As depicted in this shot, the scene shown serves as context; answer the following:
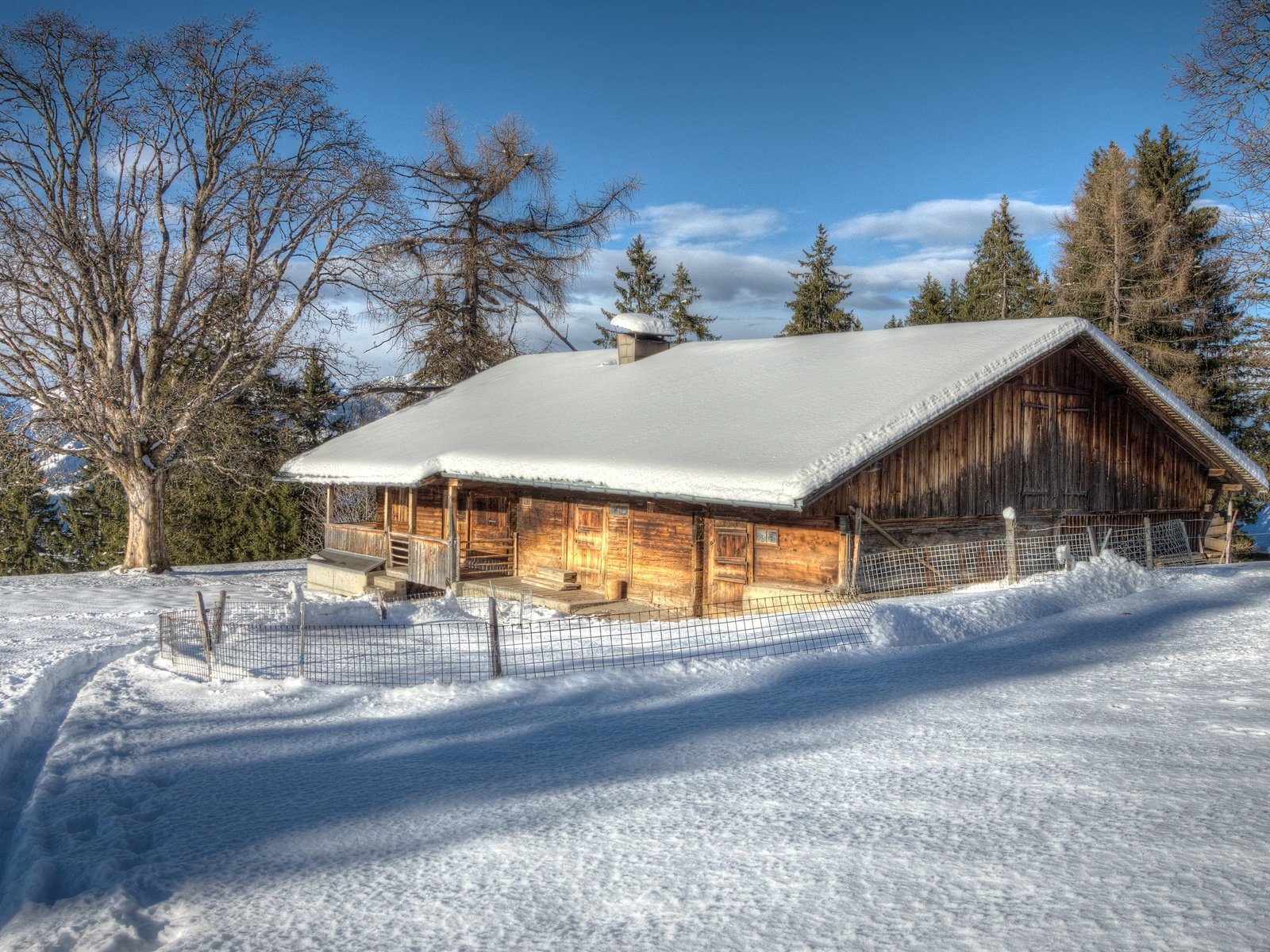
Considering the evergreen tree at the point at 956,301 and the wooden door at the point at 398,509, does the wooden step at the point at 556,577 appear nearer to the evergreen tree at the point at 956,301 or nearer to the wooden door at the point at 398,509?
the wooden door at the point at 398,509

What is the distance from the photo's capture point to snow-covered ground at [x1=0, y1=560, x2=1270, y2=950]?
422cm

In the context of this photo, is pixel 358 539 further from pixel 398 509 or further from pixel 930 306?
pixel 930 306

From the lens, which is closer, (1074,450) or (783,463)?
(783,463)

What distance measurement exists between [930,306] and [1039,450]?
35.6 meters

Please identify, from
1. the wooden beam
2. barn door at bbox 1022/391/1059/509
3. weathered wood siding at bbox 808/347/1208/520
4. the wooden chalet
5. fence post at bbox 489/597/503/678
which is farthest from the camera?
barn door at bbox 1022/391/1059/509

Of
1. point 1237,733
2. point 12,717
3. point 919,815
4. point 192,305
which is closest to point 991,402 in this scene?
point 1237,733

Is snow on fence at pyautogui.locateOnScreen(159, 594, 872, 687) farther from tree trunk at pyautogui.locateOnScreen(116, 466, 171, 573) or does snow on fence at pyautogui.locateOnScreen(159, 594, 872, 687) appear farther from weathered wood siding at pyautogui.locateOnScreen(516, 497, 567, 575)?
tree trunk at pyautogui.locateOnScreen(116, 466, 171, 573)

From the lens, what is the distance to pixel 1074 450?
18.5 m

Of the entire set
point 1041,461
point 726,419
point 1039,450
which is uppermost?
point 726,419

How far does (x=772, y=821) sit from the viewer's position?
532 cm

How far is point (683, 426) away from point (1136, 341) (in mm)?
23168

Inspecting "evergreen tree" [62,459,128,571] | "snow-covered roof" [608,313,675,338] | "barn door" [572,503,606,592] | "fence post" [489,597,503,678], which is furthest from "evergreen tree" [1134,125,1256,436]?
"evergreen tree" [62,459,128,571]

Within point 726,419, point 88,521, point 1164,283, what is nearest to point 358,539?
point 726,419

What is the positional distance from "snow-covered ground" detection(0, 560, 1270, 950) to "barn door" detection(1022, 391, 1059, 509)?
7.82 m
